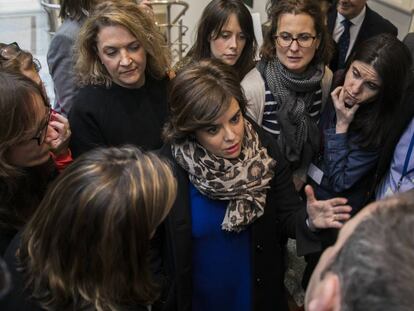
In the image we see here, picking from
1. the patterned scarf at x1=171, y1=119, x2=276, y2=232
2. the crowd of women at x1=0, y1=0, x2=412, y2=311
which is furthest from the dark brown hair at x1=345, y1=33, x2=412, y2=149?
the patterned scarf at x1=171, y1=119, x2=276, y2=232

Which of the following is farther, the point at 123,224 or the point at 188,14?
the point at 188,14

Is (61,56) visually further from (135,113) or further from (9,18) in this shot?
(9,18)

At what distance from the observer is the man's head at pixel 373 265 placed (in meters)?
0.58

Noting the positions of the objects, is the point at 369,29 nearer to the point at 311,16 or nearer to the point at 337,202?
the point at 311,16

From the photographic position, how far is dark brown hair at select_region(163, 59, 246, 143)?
130 cm

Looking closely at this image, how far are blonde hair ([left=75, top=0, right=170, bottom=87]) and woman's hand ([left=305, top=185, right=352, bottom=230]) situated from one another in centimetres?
97

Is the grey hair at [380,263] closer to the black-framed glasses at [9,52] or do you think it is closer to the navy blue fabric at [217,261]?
the navy blue fabric at [217,261]

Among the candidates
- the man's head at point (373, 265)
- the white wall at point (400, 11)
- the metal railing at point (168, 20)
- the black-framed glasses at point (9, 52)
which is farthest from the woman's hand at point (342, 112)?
the white wall at point (400, 11)

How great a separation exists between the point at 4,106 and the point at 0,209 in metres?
0.30

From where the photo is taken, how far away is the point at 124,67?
1.70 meters

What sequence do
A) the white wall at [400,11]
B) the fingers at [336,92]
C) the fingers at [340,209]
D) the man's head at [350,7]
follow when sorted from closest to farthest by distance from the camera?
1. the fingers at [340,209]
2. the fingers at [336,92]
3. the man's head at [350,7]
4. the white wall at [400,11]

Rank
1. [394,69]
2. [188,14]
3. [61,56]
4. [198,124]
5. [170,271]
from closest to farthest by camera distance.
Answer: [198,124] → [170,271] → [394,69] → [61,56] → [188,14]

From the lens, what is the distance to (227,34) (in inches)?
81.8

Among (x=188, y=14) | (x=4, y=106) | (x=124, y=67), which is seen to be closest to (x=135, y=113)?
(x=124, y=67)
